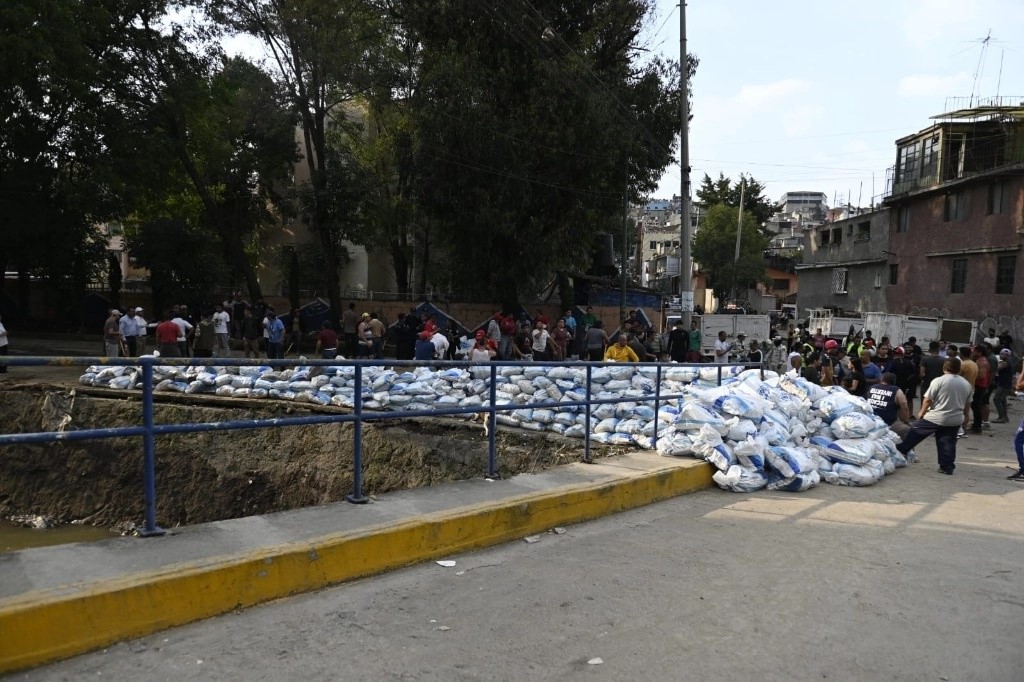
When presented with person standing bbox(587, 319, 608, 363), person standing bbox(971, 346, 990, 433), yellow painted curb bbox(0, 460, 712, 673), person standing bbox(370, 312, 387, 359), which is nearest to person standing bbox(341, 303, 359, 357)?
person standing bbox(370, 312, 387, 359)

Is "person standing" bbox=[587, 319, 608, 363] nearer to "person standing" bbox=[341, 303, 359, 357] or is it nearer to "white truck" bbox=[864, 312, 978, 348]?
"person standing" bbox=[341, 303, 359, 357]

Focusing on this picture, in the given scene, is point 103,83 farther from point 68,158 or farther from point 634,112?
point 634,112

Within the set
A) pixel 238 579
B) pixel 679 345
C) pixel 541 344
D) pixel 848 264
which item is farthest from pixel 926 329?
pixel 238 579

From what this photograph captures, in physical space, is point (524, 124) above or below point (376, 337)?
above

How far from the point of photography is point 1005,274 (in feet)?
87.2

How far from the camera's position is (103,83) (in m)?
21.2

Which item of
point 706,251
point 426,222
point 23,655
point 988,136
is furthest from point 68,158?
point 706,251

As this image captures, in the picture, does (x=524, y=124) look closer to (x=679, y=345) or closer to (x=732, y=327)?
(x=679, y=345)

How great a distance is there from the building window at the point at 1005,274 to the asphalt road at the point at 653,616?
2484 centimetres

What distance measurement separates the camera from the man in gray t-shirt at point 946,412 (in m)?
8.62

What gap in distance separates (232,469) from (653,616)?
844 centimetres

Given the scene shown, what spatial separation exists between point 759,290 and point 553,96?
45.8 m

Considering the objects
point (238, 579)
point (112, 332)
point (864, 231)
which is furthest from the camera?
point (864, 231)

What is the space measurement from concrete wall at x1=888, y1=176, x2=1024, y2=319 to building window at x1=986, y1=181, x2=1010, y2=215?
17cm
